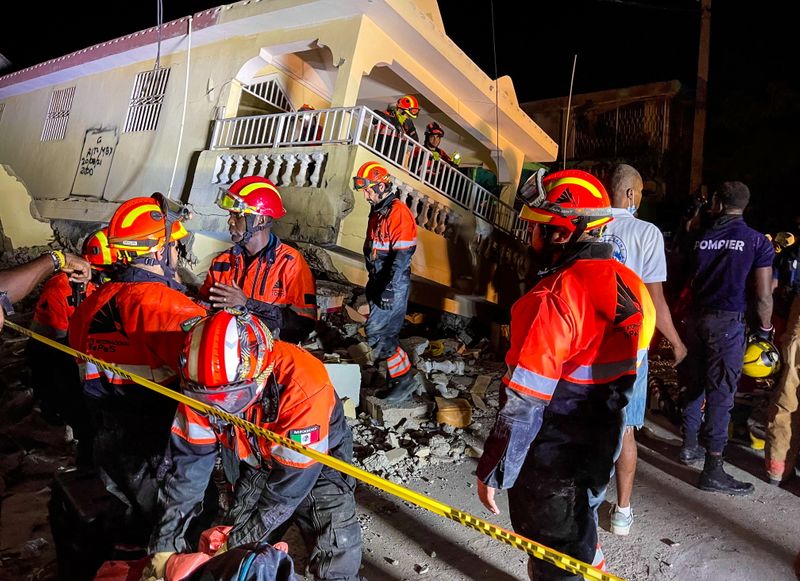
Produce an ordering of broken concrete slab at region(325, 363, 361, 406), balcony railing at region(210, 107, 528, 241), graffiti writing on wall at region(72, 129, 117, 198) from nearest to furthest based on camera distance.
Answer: broken concrete slab at region(325, 363, 361, 406) → balcony railing at region(210, 107, 528, 241) → graffiti writing on wall at region(72, 129, 117, 198)

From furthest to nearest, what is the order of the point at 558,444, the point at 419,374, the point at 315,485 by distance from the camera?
the point at 419,374 < the point at 315,485 < the point at 558,444

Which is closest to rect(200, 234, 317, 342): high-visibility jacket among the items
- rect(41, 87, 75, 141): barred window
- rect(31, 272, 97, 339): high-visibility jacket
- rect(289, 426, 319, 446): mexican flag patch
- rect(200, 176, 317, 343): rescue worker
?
rect(200, 176, 317, 343): rescue worker

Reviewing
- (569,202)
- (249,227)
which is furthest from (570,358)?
(249,227)

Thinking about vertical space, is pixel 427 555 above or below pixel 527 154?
below

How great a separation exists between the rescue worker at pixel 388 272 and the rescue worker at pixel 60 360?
7.33 feet

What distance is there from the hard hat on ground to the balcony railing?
15.9ft

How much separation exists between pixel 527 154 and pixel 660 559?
38.1ft

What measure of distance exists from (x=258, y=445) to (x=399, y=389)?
2738mm

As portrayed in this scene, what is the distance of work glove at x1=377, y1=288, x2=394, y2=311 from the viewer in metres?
4.79

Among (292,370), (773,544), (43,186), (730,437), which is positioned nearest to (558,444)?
(292,370)

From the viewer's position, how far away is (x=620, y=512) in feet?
9.76

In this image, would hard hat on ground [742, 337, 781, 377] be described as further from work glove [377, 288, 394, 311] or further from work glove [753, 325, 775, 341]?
work glove [377, 288, 394, 311]

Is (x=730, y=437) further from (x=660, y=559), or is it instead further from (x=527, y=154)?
(x=527, y=154)

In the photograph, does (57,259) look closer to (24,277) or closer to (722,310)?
(24,277)
